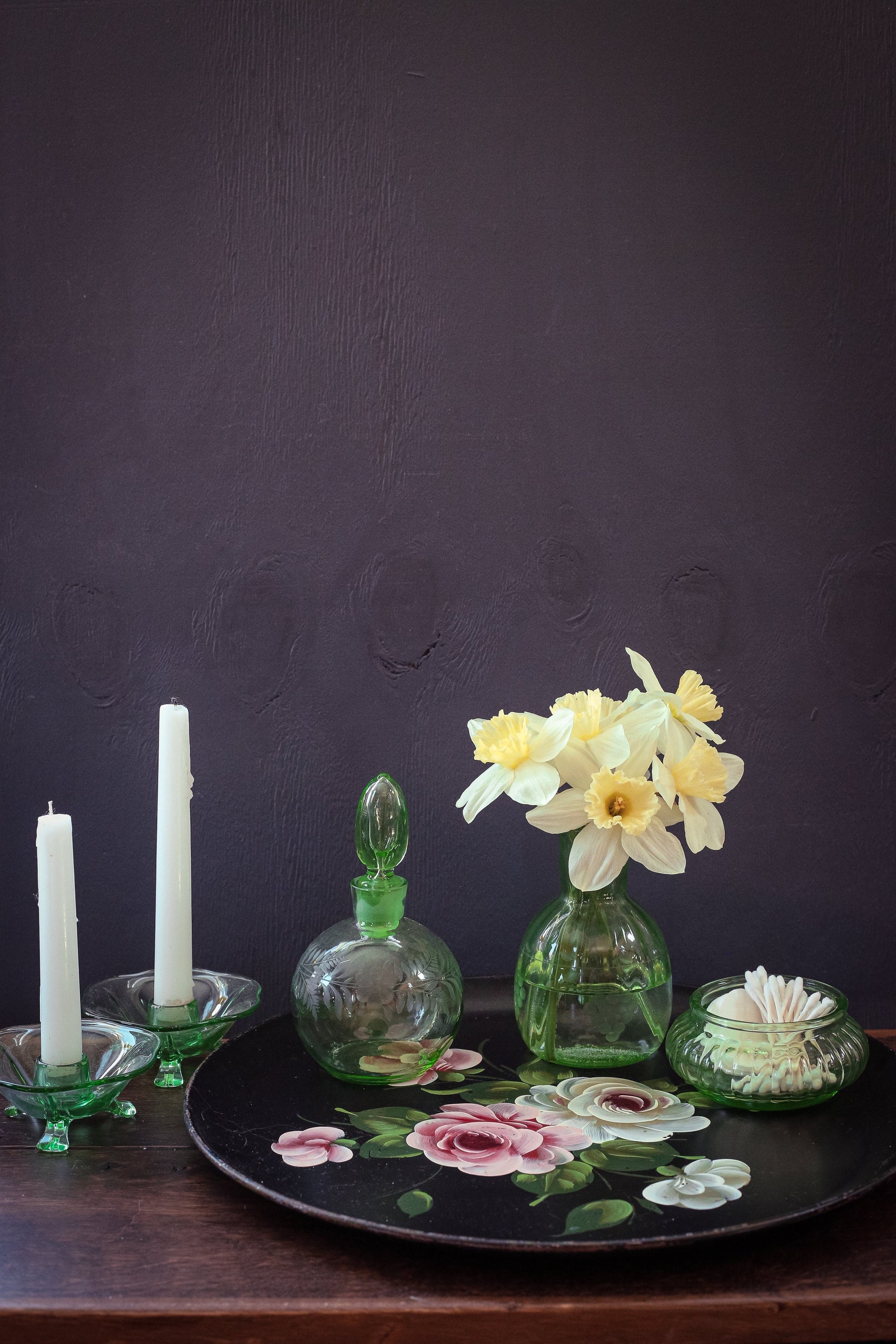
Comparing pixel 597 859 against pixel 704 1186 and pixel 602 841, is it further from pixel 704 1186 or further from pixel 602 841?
pixel 704 1186

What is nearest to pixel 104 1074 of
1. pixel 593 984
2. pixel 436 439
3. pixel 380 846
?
pixel 380 846

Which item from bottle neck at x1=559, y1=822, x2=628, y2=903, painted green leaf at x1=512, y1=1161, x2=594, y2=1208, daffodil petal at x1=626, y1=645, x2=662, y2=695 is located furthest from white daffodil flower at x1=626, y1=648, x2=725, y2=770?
painted green leaf at x1=512, y1=1161, x2=594, y2=1208

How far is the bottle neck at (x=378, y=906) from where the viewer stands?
85 centimetres

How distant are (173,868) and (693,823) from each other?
16.4 inches

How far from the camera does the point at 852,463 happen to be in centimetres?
104

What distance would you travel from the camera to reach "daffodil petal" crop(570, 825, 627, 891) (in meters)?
0.84

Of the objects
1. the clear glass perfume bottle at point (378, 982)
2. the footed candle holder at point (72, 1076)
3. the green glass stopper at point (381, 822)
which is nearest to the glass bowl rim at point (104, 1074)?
the footed candle holder at point (72, 1076)

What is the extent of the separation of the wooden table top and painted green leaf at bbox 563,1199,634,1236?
0.02 meters

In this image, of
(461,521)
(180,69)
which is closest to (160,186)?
(180,69)

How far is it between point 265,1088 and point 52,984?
6.9 inches

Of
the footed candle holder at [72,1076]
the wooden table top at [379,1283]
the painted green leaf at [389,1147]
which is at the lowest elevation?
the wooden table top at [379,1283]

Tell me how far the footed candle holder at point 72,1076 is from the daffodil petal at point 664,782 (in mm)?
429

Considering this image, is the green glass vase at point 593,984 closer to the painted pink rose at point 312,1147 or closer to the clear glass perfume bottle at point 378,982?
the clear glass perfume bottle at point 378,982

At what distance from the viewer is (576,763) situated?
2.78ft
